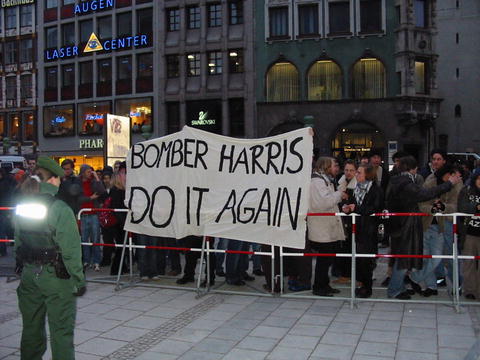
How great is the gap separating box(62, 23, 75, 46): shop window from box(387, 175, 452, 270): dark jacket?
3855 cm

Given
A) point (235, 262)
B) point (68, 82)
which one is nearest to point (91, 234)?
point (235, 262)

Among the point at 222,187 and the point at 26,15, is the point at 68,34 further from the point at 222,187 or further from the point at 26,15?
the point at 222,187

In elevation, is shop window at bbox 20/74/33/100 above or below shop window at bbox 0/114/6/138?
above

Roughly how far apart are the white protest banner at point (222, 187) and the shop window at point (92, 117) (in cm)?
3197

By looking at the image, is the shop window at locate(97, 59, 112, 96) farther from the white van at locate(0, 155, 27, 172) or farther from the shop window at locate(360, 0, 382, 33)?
the shop window at locate(360, 0, 382, 33)

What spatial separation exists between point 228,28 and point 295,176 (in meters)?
29.0

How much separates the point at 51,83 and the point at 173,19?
12796mm

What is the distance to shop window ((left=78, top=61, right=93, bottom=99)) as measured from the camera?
1597 inches

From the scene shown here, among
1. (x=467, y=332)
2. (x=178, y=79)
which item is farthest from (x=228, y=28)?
(x=467, y=332)

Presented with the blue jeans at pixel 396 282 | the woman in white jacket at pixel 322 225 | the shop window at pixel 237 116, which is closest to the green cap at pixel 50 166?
the woman in white jacket at pixel 322 225

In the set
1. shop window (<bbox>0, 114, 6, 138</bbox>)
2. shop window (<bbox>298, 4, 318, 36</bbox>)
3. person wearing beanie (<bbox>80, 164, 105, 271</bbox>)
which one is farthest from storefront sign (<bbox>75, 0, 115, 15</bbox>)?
person wearing beanie (<bbox>80, 164, 105, 271</bbox>)

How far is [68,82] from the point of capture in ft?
137

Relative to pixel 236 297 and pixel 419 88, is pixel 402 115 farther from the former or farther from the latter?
pixel 236 297

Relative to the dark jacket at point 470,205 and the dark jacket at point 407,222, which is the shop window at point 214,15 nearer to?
the dark jacket at point 407,222
